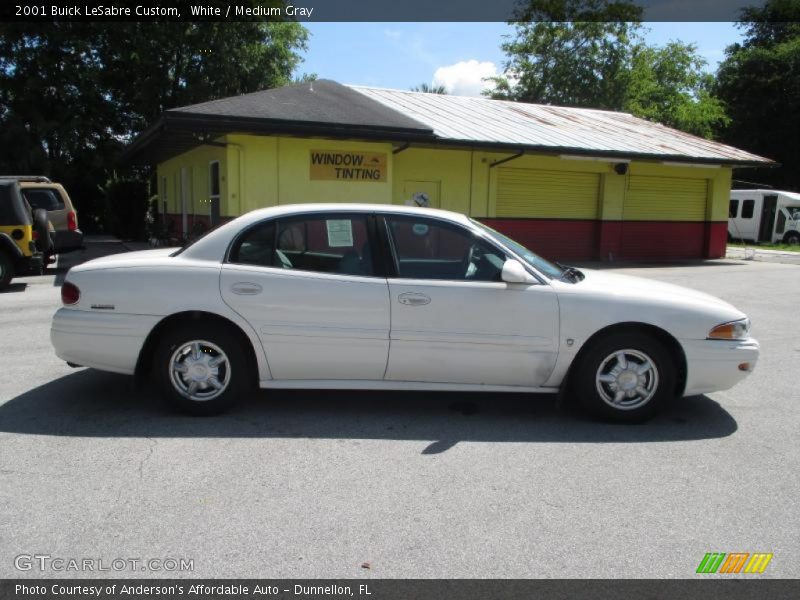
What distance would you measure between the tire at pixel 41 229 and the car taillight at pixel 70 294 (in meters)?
8.63

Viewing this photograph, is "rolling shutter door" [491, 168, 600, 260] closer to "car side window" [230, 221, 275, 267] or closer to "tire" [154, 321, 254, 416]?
"car side window" [230, 221, 275, 267]

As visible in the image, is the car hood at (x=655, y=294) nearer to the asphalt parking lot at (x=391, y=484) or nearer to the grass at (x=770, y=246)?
the asphalt parking lot at (x=391, y=484)

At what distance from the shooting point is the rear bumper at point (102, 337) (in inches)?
181

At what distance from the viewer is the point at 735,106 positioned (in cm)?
4412

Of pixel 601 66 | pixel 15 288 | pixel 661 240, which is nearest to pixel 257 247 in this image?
pixel 15 288

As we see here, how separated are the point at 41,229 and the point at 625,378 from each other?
1133cm

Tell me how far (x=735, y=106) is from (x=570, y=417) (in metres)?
46.6

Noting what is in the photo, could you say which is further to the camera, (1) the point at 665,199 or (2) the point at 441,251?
(1) the point at 665,199

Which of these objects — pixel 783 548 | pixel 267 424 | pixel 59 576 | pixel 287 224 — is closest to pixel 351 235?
pixel 287 224

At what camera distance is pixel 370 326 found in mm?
4629

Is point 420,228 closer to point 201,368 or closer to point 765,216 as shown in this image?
point 201,368

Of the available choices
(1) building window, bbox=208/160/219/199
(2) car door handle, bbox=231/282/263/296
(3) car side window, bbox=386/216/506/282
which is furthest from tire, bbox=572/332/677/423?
(1) building window, bbox=208/160/219/199

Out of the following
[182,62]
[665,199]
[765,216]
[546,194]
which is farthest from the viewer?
[765,216]

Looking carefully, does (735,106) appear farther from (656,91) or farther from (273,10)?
(273,10)
